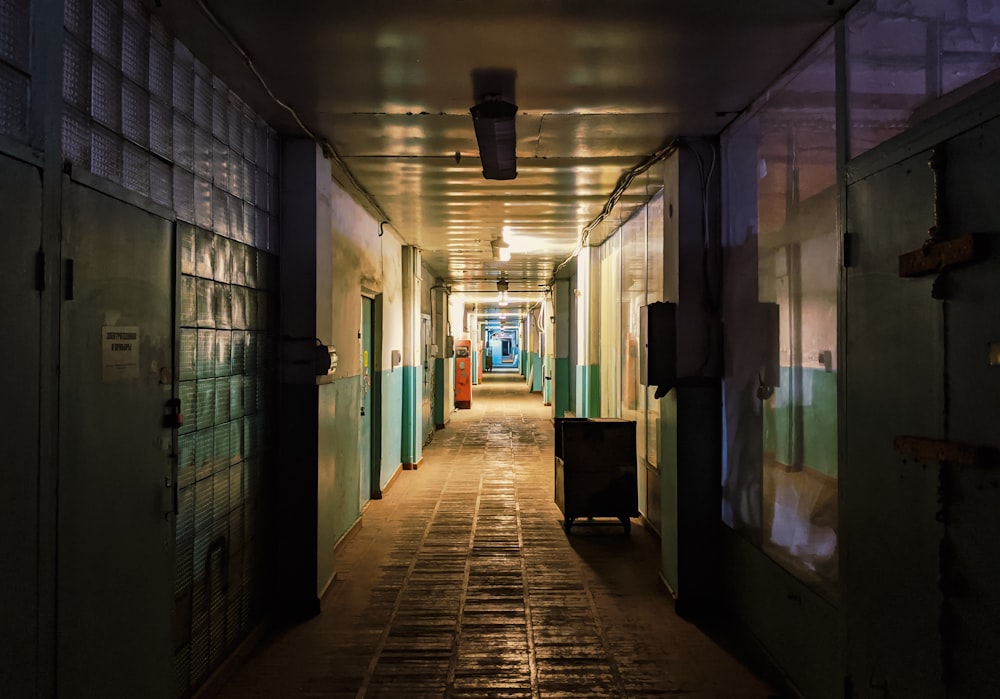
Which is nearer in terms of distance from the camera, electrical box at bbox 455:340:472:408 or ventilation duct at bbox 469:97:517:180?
ventilation duct at bbox 469:97:517:180

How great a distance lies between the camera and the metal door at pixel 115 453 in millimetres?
1903

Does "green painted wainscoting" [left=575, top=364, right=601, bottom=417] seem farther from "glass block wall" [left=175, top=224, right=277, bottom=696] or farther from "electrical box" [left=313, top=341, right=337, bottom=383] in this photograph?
"glass block wall" [left=175, top=224, right=277, bottom=696]

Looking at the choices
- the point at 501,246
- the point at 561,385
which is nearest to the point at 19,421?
the point at 501,246

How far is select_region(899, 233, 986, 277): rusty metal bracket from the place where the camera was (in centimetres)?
172

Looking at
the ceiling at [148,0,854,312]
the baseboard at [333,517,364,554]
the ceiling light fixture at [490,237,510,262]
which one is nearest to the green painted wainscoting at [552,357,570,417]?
the ceiling light fixture at [490,237,510,262]

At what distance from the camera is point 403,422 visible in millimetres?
8594

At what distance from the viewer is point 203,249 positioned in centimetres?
294

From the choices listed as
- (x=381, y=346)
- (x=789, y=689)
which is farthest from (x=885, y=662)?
(x=381, y=346)

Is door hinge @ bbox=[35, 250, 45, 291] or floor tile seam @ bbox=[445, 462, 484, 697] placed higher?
door hinge @ bbox=[35, 250, 45, 291]

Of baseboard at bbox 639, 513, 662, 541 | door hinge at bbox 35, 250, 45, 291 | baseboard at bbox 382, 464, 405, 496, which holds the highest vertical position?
door hinge at bbox 35, 250, 45, 291

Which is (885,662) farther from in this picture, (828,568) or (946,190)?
(946,190)

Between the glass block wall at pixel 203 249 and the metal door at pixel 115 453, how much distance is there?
0.18 m

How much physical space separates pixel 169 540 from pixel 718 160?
12.3 feet

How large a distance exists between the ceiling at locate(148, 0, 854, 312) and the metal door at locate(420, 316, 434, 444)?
18.5 ft
